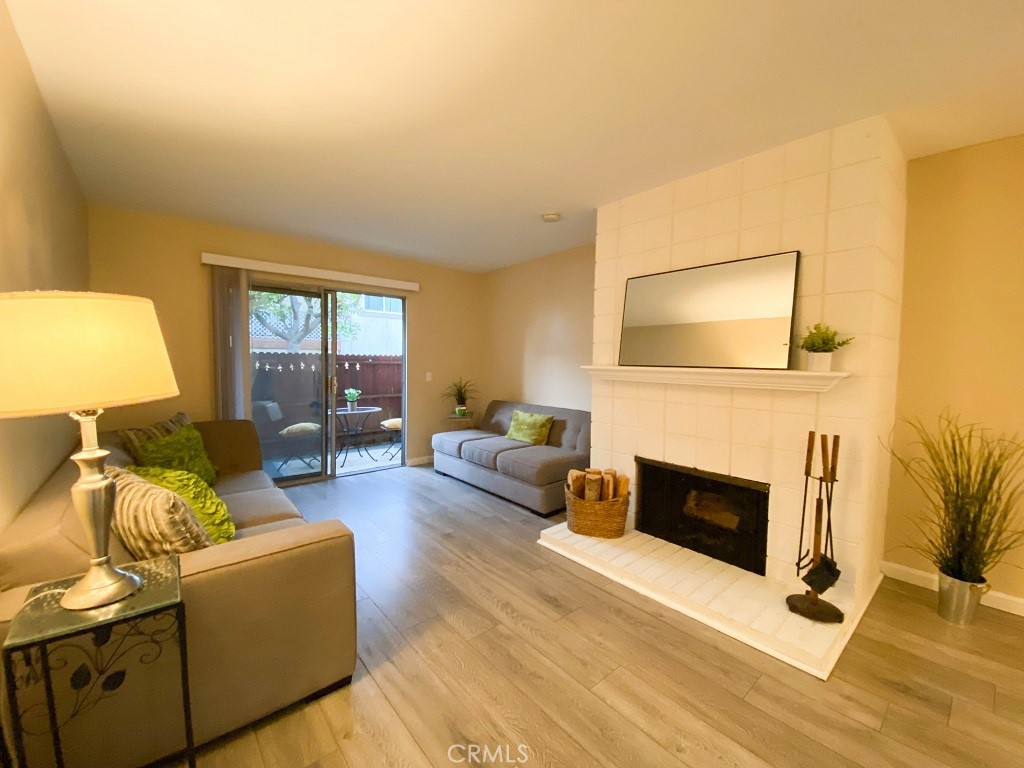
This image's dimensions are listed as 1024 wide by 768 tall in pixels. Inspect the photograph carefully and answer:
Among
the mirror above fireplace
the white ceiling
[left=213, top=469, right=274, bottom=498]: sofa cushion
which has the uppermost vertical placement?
the white ceiling

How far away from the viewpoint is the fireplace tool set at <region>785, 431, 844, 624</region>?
6.51ft

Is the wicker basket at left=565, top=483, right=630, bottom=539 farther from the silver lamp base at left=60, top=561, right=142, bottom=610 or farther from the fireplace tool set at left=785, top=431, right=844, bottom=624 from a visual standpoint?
the silver lamp base at left=60, top=561, right=142, bottom=610

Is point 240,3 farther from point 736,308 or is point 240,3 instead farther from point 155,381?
point 736,308

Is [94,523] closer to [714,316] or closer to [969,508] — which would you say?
[714,316]

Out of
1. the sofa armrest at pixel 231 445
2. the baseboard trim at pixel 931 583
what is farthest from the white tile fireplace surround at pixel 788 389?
the sofa armrest at pixel 231 445

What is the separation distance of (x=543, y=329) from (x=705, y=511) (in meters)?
2.63

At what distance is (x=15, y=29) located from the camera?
1470mm

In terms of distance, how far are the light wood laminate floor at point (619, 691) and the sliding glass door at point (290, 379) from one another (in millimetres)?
2441

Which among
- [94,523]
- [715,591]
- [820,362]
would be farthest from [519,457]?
[94,523]

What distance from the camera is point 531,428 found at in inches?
167

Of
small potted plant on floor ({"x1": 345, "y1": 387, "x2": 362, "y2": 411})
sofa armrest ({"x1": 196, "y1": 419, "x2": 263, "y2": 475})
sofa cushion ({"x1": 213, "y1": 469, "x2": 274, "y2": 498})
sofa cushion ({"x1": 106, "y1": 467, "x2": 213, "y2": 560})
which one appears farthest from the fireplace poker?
small potted plant on floor ({"x1": 345, "y1": 387, "x2": 362, "y2": 411})

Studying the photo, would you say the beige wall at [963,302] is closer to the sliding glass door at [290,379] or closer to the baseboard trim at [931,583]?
the baseboard trim at [931,583]

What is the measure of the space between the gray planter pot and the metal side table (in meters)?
3.25

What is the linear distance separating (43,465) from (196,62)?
1889mm
